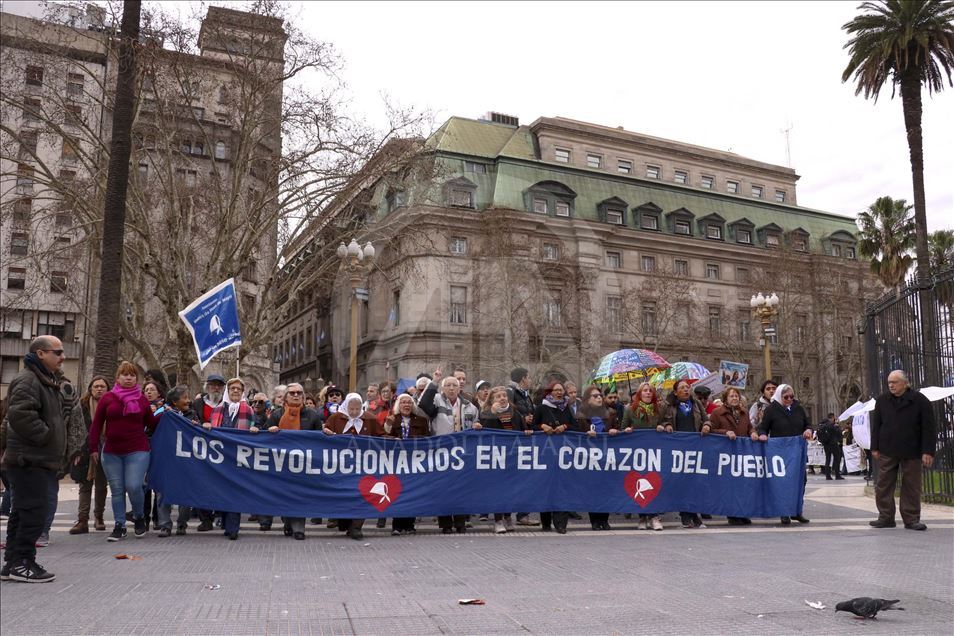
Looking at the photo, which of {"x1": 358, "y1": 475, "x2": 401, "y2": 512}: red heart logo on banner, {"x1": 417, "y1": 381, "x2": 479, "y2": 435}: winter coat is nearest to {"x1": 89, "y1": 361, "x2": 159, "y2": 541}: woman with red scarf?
{"x1": 358, "y1": 475, "x2": 401, "y2": 512}: red heart logo on banner

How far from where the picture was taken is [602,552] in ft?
27.5

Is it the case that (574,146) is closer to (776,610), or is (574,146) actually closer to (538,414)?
(538,414)

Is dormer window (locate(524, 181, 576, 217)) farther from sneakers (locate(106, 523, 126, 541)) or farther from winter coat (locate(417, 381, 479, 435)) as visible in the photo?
sneakers (locate(106, 523, 126, 541))

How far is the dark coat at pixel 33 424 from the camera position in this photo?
643 centimetres

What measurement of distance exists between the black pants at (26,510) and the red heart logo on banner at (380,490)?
13.4 ft

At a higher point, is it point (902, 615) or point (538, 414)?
point (538, 414)

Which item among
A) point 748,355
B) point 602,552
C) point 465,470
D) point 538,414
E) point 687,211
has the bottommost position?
point 602,552

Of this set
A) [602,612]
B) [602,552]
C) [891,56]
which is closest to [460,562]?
[602,552]

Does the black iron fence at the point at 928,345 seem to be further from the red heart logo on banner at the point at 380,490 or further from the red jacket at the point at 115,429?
the red jacket at the point at 115,429

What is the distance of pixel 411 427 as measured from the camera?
10617mm

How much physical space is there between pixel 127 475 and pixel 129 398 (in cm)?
88

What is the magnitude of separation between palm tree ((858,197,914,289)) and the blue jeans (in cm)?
3774

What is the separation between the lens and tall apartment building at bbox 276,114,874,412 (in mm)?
46938

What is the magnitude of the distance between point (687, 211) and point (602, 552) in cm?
5773
